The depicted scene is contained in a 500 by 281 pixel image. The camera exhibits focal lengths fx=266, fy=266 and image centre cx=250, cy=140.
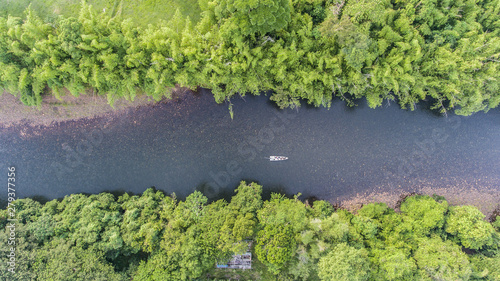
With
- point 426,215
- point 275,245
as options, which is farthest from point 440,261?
point 275,245

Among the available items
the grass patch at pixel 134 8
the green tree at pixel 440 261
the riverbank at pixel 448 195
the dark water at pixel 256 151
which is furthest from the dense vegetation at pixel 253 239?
the grass patch at pixel 134 8

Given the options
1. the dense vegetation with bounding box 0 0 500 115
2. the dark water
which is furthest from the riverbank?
the dense vegetation with bounding box 0 0 500 115

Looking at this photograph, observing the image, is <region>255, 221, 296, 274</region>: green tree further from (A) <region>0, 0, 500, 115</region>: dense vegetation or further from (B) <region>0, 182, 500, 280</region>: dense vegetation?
(A) <region>0, 0, 500, 115</region>: dense vegetation

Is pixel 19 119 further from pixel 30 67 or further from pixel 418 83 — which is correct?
pixel 418 83

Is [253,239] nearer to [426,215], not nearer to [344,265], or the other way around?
[344,265]

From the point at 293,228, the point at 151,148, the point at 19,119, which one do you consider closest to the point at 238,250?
the point at 293,228

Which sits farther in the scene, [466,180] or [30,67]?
[466,180]

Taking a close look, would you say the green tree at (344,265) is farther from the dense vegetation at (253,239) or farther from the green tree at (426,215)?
the green tree at (426,215)
